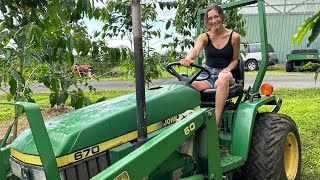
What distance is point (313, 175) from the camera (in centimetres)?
420

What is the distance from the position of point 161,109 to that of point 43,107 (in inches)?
278

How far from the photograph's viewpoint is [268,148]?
3.41 meters

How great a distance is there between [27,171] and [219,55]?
212 cm

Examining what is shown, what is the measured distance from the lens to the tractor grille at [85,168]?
2.35m

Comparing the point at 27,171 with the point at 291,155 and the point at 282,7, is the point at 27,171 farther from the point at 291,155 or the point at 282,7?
the point at 282,7

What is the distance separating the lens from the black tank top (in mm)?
3783

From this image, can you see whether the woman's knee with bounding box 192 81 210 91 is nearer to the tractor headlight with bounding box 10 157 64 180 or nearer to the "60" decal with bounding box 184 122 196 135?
the "60" decal with bounding box 184 122 196 135

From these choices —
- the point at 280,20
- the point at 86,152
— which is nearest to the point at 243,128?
the point at 86,152

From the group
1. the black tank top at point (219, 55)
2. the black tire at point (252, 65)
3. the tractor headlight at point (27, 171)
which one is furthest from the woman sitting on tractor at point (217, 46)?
the black tire at point (252, 65)

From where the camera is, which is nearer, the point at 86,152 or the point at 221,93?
the point at 86,152

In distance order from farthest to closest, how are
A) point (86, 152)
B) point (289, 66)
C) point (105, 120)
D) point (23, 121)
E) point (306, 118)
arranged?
point (289, 66) → point (23, 121) → point (306, 118) → point (105, 120) → point (86, 152)

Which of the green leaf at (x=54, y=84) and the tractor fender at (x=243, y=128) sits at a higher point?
the green leaf at (x=54, y=84)

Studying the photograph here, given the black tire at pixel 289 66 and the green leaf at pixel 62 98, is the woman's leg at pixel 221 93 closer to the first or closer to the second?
the green leaf at pixel 62 98

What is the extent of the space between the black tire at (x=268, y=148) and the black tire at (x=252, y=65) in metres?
16.9
